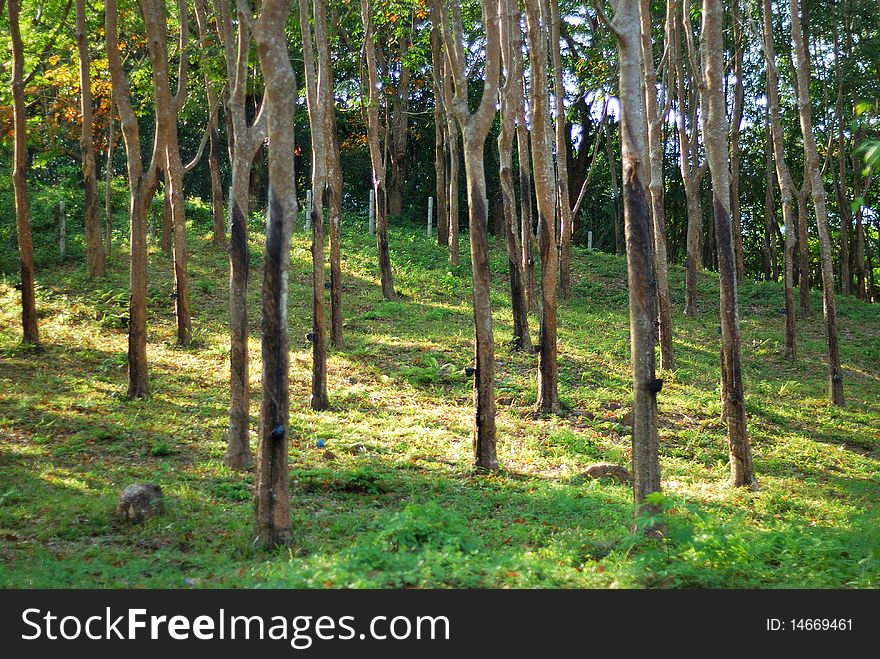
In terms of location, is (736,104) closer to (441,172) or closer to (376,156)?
(441,172)

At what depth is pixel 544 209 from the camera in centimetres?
1261

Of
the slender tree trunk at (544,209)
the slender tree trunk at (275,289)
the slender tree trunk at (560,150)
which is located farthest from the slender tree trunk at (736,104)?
the slender tree trunk at (275,289)

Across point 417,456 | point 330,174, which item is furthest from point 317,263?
point 417,456

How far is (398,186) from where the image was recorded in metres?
30.9

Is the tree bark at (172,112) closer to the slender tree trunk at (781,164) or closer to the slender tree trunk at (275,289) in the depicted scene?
the slender tree trunk at (275,289)

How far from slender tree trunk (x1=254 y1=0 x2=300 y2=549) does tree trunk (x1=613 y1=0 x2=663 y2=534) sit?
3.13m

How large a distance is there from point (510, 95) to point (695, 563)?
9530mm

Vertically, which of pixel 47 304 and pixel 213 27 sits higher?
pixel 213 27

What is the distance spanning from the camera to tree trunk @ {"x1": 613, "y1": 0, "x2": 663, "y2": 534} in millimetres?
6934

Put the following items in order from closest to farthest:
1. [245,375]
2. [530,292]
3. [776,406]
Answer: [245,375], [776,406], [530,292]

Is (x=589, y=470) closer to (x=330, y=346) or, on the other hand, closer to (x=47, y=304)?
(x=330, y=346)

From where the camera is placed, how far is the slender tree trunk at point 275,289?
21.6ft

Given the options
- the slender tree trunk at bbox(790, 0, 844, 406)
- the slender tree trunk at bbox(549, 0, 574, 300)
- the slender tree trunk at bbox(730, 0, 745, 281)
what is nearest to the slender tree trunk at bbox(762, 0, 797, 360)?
the slender tree trunk at bbox(790, 0, 844, 406)

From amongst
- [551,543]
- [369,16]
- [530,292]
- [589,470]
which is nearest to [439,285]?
[530,292]
